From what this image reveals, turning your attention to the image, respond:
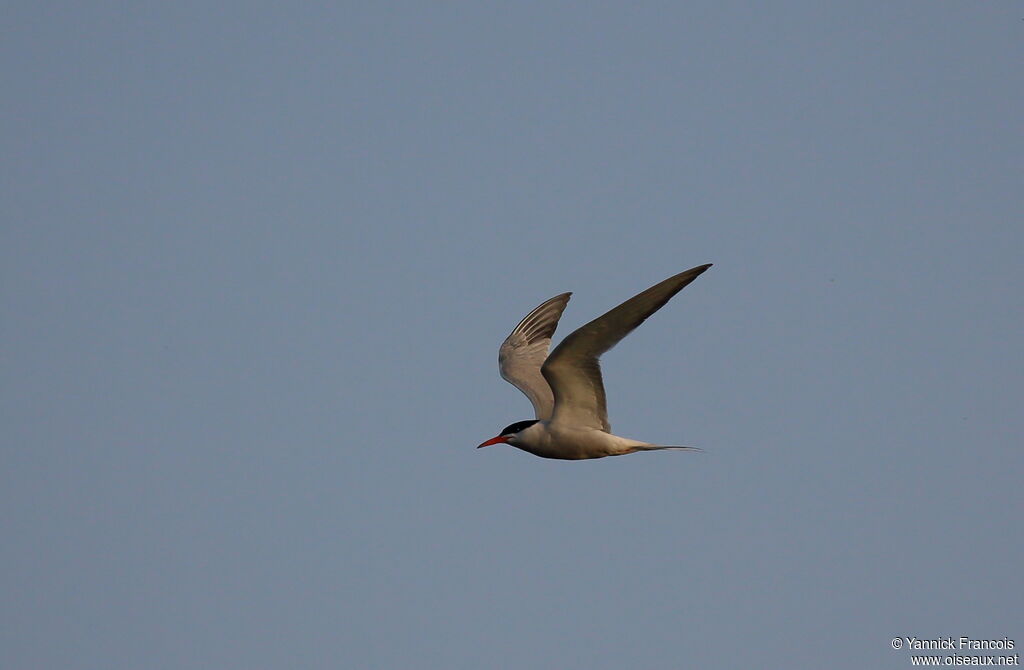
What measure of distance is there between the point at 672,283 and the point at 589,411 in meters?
2.86

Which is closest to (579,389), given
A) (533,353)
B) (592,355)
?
(592,355)

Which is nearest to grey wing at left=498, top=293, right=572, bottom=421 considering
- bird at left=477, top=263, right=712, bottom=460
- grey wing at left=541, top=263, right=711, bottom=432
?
bird at left=477, top=263, right=712, bottom=460

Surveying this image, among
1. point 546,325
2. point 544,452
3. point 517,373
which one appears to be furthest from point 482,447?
point 546,325

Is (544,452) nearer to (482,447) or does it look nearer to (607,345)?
(482,447)

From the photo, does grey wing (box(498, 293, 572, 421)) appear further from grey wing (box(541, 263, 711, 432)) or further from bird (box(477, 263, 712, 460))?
grey wing (box(541, 263, 711, 432))

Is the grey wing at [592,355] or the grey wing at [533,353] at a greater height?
the grey wing at [533,353]

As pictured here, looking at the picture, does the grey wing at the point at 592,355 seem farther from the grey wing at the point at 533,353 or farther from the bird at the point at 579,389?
the grey wing at the point at 533,353

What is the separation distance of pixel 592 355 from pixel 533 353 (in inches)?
155

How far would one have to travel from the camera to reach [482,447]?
16359 millimetres

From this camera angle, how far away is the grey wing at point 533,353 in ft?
57.3

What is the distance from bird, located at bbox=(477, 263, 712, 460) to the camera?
1380cm

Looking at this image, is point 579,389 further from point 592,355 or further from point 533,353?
point 533,353

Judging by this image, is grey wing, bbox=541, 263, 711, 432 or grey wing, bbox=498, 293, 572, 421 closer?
grey wing, bbox=541, 263, 711, 432

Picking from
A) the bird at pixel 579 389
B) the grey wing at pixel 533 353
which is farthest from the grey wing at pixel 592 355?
the grey wing at pixel 533 353
